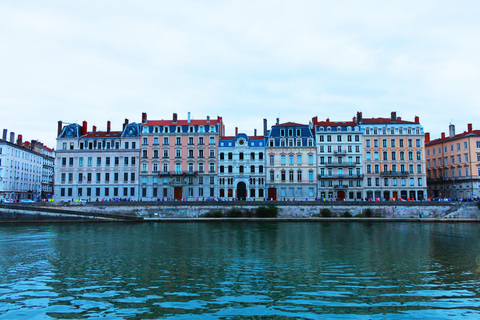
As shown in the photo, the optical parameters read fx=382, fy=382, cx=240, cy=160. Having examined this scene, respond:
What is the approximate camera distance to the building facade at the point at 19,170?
75000 mm

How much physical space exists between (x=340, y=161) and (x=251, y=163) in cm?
1692

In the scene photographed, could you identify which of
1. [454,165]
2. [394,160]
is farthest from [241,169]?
[454,165]

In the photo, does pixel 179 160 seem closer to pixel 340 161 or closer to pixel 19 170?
pixel 340 161

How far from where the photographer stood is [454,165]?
7294 centimetres

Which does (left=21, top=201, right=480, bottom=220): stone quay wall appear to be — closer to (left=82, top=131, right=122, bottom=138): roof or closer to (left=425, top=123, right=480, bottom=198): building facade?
(left=425, top=123, right=480, bottom=198): building facade

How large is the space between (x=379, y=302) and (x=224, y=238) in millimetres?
22119

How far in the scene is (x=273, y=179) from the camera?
71812 millimetres

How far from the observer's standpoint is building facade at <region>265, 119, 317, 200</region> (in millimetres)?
71500

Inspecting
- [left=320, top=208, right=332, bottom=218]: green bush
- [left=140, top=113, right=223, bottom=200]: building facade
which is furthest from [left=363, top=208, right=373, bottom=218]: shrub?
[left=140, top=113, right=223, bottom=200]: building facade

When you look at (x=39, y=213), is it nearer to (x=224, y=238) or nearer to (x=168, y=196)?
(x=168, y=196)

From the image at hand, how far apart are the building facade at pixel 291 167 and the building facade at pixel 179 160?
1053cm

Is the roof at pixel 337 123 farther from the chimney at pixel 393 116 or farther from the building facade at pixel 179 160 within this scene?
the building facade at pixel 179 160

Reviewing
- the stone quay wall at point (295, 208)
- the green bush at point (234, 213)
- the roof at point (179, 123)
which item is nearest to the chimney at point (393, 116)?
the stone quay wall at point (295, 208)

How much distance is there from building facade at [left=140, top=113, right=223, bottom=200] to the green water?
38.5m
